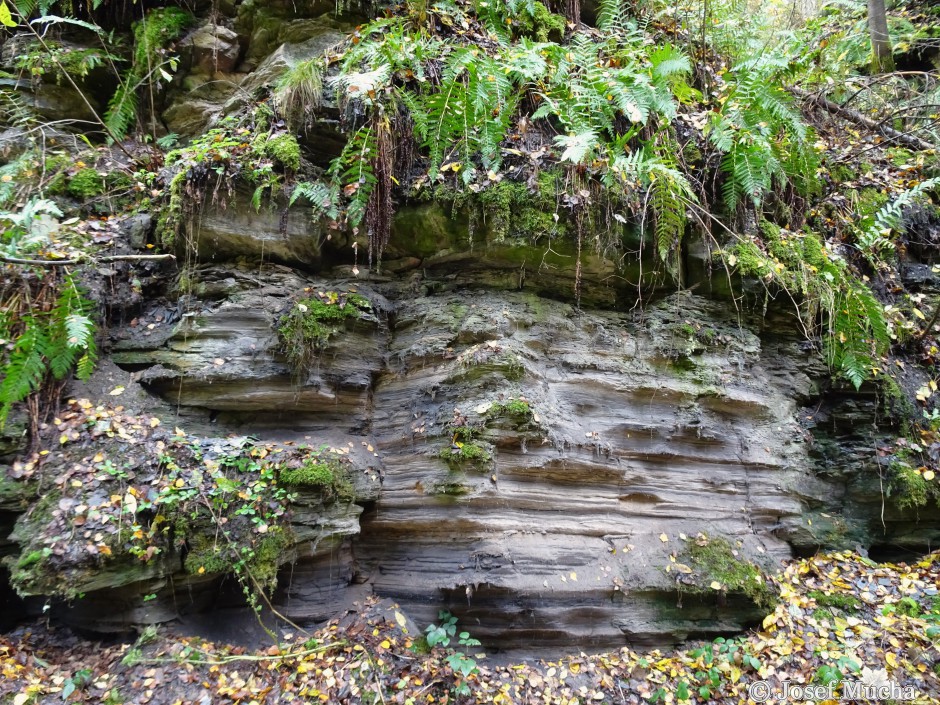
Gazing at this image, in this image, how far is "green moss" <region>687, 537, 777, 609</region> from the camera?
4363 mm

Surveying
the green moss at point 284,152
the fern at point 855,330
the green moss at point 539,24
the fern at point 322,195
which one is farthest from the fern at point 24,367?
the fern at point 855,330

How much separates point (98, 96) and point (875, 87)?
10702 mm

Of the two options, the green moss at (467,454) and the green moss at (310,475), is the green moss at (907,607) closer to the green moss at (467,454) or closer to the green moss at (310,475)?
the green moss at (467,454)

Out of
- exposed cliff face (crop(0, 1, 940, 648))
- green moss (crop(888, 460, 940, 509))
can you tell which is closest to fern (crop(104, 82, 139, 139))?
exposed cliff face (crop(0, 1, 940, 648))

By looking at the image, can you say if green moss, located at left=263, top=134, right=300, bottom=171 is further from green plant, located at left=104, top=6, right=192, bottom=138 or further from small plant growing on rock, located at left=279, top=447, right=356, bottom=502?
small plant growing on rock, located at left=279, top=447, right=356, bottom=502

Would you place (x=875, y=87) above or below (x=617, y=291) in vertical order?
above

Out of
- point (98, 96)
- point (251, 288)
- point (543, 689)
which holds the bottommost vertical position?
point (543, 689)

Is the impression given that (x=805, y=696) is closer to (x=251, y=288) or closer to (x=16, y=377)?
(x=251, y=288)

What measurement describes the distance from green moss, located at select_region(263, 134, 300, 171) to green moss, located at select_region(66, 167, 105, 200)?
197cm

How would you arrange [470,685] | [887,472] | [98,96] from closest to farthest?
[470,685], [887,472], [98,96]

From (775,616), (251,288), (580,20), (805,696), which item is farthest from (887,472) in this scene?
(251,288)

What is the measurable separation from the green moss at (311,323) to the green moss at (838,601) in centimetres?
530

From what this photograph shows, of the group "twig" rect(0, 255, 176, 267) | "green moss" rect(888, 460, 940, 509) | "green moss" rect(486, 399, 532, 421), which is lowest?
"green moss" rect(888, 460, 940, 509)

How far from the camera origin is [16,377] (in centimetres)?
360
